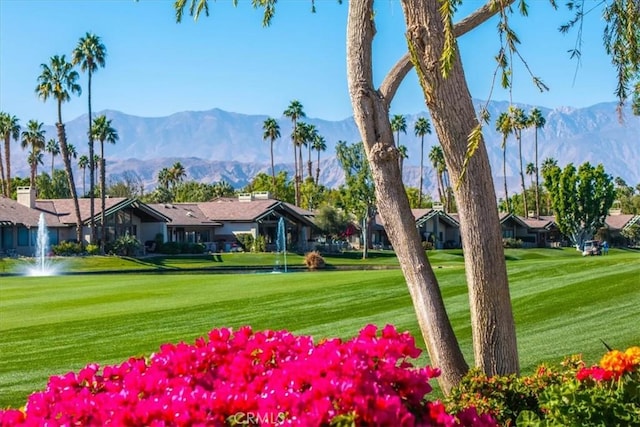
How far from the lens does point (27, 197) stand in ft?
219

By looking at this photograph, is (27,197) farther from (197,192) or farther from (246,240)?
(197,192)

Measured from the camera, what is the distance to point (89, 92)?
63000mm

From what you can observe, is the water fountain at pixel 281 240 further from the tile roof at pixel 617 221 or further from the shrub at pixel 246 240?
the tile roof at pixel 617 221

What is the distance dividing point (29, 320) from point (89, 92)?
4833cm

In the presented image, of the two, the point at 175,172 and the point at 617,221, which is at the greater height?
the point at 175,172

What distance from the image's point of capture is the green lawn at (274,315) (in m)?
11.7

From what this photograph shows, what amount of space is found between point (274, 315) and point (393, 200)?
35.6 ft

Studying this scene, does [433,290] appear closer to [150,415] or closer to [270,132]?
[150,415]

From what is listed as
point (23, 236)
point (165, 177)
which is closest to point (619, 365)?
point (23, 236)

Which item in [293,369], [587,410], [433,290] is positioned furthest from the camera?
[433,290]

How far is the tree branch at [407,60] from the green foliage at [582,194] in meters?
77.6

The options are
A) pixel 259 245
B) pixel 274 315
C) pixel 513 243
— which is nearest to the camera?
A: pixel 274 315

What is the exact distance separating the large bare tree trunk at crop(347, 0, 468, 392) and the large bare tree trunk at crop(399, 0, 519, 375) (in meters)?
0.22

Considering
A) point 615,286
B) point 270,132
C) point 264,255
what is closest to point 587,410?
point 615,286
